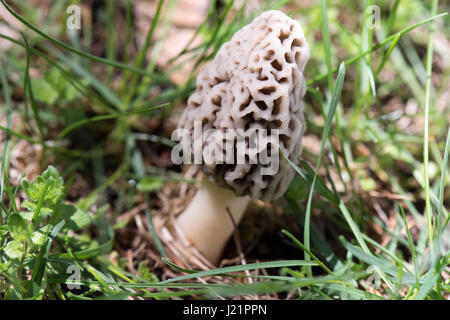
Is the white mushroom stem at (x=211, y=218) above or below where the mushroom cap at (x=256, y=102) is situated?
below

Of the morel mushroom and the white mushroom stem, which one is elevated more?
the morel mushroom

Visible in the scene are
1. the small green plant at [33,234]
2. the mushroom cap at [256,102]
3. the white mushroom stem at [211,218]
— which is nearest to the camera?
the small green plant at [33,234]

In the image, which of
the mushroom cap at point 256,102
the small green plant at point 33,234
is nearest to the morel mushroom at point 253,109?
the mushroom cap at point 256,102

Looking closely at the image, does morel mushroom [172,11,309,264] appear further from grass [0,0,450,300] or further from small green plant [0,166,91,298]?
small green plant [0,166,91,298]

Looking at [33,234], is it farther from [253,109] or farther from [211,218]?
[253,109]

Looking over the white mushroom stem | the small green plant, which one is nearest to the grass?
the small green plant

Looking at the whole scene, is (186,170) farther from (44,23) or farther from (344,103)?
(44,23)

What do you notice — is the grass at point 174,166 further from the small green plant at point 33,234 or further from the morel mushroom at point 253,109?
the morel mushroom at point 253,109
